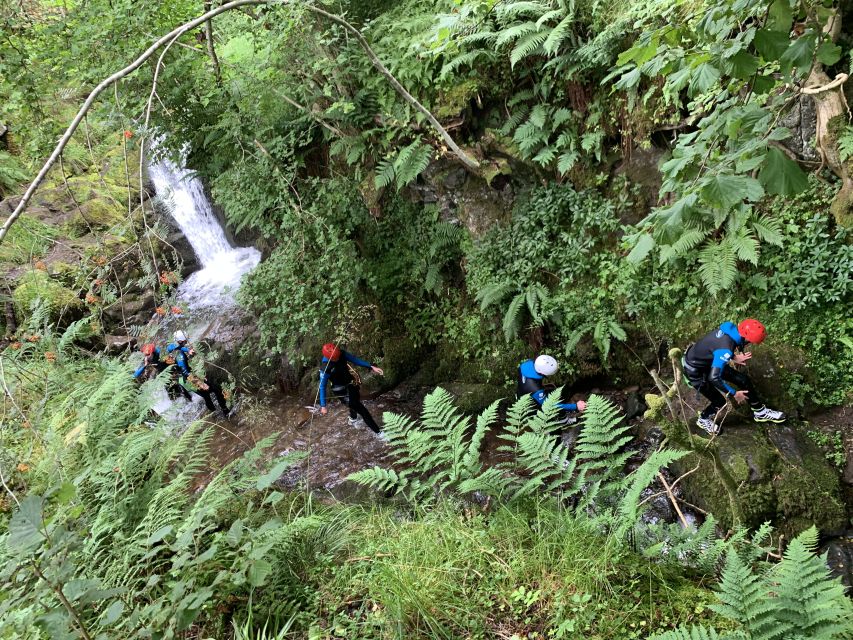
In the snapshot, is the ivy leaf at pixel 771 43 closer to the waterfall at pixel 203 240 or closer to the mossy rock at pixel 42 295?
the waterfall at pixel 203 240

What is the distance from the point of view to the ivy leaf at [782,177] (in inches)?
59.9

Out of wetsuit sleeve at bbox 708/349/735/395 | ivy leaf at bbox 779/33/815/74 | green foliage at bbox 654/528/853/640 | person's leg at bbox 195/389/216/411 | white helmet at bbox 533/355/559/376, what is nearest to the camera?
ivy leaf at bbox 779/33/815/74

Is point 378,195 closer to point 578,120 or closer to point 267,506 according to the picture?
point 578,120

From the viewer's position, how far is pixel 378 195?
7926mm

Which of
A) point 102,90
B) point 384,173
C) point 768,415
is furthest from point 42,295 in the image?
point 768,415

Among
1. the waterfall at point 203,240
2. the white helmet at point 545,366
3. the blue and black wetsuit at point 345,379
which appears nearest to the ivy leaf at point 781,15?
the white helmet at point 545,366

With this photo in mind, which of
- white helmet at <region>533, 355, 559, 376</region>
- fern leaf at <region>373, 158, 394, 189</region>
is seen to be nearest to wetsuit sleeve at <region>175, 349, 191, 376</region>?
fern leaf at <region>373, 158, 394, 189</region>

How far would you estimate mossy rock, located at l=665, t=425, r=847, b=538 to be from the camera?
15.3 feet

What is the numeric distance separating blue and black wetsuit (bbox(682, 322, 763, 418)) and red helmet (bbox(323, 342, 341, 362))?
4.54 meters

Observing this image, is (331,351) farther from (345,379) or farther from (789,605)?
(789,605)

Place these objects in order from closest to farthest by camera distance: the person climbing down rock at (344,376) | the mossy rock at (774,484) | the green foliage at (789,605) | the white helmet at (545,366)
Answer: the green foliage at (789,605) → the mossy rock at (774,484) → the white helmet at (545,366) → the person climbing down rock at (344,376)

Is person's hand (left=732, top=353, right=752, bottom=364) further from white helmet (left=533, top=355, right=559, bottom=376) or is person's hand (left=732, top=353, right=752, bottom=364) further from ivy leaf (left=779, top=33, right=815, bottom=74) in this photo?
ivy leaf (left=779, top=33, right=815, bottom=74)

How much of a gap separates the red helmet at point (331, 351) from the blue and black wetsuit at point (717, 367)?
4536mm

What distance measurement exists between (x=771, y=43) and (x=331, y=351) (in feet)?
18.8
